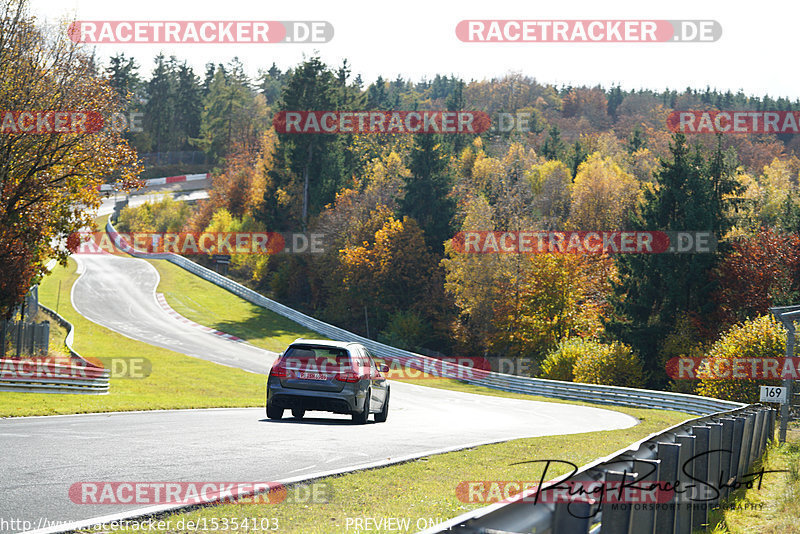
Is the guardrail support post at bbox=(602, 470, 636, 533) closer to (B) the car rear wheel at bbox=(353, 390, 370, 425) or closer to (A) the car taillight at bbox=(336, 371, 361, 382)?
(A) the car taillight at bbox=(336, 371, 361, 382)

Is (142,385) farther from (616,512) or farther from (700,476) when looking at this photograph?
(616,512)

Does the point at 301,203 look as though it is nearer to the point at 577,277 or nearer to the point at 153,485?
the point at 577,277

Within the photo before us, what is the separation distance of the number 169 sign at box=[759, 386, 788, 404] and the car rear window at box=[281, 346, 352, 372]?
10.4m

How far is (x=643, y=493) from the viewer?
5555 mm

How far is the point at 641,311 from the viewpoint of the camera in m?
54.2

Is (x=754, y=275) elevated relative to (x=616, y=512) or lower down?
elevated

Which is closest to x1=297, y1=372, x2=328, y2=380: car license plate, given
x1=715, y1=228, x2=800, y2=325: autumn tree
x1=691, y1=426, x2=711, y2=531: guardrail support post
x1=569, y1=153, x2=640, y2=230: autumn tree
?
x1=691, y1=426, x2=711, y2=531: guardrail support post

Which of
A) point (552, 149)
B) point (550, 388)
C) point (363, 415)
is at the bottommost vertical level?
point (550, 388)

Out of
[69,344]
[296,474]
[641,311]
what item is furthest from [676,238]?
[296,474]

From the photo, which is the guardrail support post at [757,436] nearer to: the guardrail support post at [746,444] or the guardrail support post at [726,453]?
the guardrail support post at [746,444]

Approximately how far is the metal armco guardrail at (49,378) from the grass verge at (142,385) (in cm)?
65

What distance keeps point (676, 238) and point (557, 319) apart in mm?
9440

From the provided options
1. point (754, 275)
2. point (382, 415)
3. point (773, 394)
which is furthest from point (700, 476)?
point (754, 275)

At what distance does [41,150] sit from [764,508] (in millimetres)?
26343
